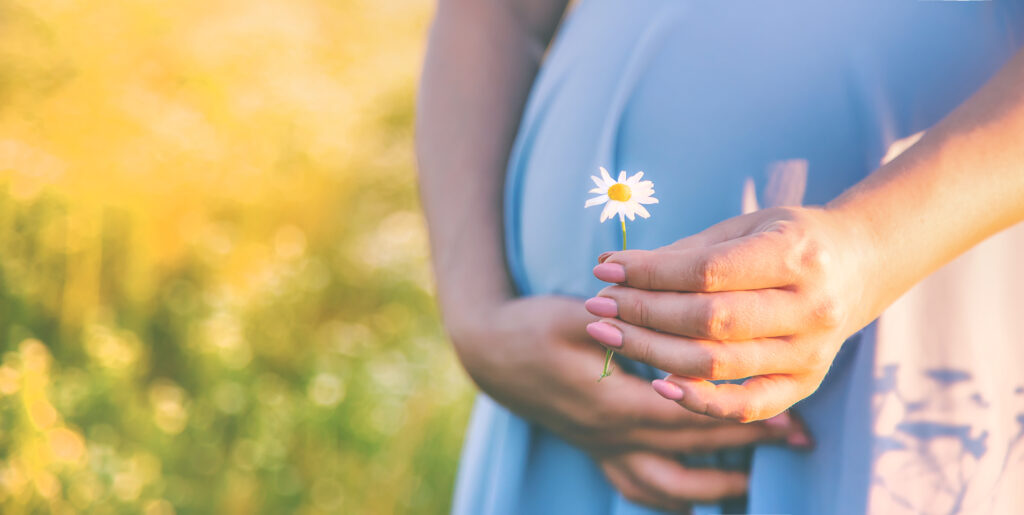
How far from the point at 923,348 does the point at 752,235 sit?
0.91 ft

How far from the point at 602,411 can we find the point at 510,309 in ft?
0.45

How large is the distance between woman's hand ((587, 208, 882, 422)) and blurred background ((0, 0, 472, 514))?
50.7 inches

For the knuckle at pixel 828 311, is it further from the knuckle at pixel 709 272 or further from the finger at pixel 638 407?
the finger at pixel 638 407

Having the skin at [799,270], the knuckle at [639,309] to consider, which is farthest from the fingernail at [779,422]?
the knuckle at [639,309]

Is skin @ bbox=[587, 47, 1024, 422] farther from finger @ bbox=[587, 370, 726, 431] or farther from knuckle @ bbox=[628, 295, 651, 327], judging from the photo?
finger @ bbox=[587, 370, 726, 431]

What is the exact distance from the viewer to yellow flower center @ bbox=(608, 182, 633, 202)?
438 mm

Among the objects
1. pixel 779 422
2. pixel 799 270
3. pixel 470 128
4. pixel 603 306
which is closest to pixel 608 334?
pixel 603 306

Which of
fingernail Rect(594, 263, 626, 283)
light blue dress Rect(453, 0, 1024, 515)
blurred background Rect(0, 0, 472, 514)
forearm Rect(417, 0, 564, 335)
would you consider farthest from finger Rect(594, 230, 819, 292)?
blurred background Rect(0, 0, 472, 514)

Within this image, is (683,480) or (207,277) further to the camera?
(207,277)

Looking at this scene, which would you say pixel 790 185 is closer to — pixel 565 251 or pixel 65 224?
pixel 565 251

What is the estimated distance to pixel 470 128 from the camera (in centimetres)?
83

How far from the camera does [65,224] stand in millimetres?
1945

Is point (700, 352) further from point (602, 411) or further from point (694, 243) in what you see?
point (602, 411)

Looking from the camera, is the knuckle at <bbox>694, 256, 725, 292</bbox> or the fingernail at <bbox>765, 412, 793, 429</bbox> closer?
the knuckle at <bbox>694, 256, 725, 292</bbox>
